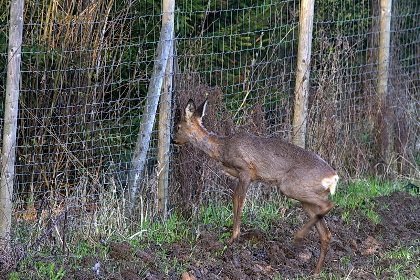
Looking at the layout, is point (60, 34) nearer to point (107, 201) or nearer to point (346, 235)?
point (107, 201)

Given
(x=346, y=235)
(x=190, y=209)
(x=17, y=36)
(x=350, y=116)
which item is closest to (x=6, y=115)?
(x=17, y=36)

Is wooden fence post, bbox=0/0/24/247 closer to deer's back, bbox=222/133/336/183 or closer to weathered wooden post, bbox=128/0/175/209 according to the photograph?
weathered wooden post, bbox=128/0/175/209

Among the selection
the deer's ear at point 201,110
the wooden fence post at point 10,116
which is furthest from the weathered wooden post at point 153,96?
the wooden fence post at point 10,116

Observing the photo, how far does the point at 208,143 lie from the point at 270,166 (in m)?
0.75

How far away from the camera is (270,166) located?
998 cm

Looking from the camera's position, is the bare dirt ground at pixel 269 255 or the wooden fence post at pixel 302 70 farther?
the wooden fence post at pixel 302 70

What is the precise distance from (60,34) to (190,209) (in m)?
2.30

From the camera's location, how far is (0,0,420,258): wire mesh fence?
988cm

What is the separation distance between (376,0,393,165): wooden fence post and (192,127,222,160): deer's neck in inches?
146

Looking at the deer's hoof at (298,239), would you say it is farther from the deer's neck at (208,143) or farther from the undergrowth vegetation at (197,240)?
the deer's neck at (208,143)

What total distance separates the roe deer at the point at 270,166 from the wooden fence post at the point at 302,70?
65.6 inches

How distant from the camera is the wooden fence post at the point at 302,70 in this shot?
1178 centimetres

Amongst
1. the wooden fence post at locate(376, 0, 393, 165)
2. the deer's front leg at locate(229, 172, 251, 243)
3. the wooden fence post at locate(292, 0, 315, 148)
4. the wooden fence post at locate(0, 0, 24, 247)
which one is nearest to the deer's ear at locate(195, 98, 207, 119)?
the deer's front leg at locate(229, 172, 251, 243)

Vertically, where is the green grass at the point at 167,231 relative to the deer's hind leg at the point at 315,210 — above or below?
below
